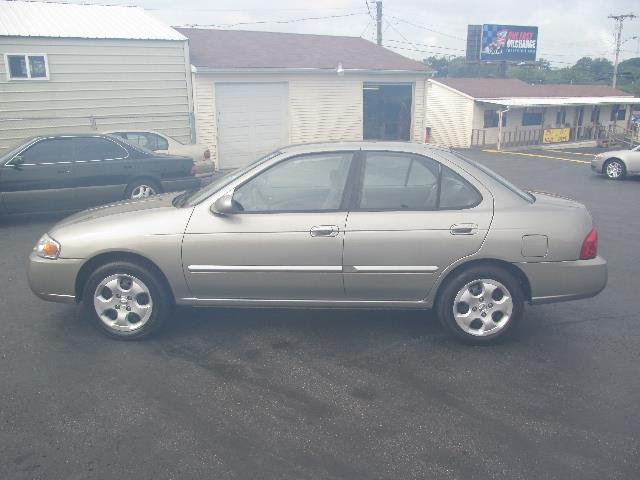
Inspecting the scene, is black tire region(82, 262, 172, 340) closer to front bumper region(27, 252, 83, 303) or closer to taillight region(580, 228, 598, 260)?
front bumper region(27, 252, 83, 303)

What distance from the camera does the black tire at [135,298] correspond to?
4.75 meters

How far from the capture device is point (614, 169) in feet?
53.6

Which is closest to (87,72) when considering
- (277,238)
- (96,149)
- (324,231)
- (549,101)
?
(96,149)

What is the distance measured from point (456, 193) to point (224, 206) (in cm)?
186

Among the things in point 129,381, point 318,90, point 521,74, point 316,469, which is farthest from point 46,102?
point 521,74

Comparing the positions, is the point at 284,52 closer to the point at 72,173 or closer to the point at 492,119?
the point at 72,173

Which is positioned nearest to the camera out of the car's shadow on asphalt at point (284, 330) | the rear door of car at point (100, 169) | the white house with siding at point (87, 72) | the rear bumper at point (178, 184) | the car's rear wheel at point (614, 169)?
the car's shadow on asphalt at point (284, 330)

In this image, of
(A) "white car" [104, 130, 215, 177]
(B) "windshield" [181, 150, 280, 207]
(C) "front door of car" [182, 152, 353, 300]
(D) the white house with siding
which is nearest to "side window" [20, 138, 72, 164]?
(A) "white car" [104, 130, 215, 177]

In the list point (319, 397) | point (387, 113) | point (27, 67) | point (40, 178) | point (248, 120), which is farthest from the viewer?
point (387, 113)

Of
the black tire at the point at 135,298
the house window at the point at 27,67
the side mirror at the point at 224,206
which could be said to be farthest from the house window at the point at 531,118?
the black tire at the point at 135,298

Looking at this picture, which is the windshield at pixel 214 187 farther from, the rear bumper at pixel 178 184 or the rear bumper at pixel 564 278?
the rear bumper at pixel 178 184

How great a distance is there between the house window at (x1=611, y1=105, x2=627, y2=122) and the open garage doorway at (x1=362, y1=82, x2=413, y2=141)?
21.2 metres

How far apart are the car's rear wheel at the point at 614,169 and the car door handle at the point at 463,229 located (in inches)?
538

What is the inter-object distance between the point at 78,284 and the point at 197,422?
1897mm
